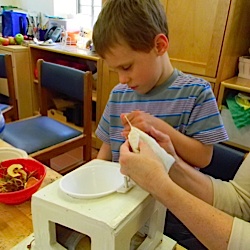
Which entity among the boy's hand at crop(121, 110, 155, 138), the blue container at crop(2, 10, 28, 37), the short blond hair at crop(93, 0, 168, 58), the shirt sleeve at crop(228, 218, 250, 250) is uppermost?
the short blond hair at crop(93, 0, 168, 58)

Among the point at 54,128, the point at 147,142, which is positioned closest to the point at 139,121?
the point at 147,142

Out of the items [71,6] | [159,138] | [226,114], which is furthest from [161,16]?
[71,6]

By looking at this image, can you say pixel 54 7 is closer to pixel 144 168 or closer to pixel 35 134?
pixel 35 134

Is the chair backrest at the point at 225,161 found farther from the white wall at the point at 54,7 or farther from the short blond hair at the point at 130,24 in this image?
the white wall at the point at 54,7

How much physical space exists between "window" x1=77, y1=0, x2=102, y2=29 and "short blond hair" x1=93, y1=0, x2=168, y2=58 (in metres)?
2.11

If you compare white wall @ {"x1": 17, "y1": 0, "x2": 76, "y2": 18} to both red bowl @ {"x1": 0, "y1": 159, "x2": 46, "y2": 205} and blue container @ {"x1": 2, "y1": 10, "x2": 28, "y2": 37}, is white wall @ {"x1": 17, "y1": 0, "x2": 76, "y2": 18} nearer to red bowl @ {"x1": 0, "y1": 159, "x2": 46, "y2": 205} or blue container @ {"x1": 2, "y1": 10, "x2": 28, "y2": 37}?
blue container @ {"x1": 2, "y1": 10, "x2": 28, "y2": 37}

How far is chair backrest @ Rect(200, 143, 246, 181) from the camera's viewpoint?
84cm

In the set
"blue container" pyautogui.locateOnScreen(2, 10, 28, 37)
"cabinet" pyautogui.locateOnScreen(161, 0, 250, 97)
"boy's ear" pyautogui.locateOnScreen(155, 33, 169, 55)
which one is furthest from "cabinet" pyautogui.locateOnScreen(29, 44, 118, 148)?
"boy's ear" pyautogui.locateOnScreen(155, 33, 169, 55)

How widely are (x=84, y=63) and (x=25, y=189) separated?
1.90 m

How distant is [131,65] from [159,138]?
22 cm

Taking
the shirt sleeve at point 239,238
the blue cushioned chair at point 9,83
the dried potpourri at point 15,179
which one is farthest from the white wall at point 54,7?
the shirt sleeve at point 239,238

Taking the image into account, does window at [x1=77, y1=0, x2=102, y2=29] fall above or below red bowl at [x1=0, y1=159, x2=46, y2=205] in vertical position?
above

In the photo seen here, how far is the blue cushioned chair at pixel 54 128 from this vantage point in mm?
1501

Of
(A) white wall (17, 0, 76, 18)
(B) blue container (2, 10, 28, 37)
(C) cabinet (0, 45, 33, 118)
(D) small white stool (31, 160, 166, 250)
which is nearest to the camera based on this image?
(D) small white stool (31, 160, 166, 250)
